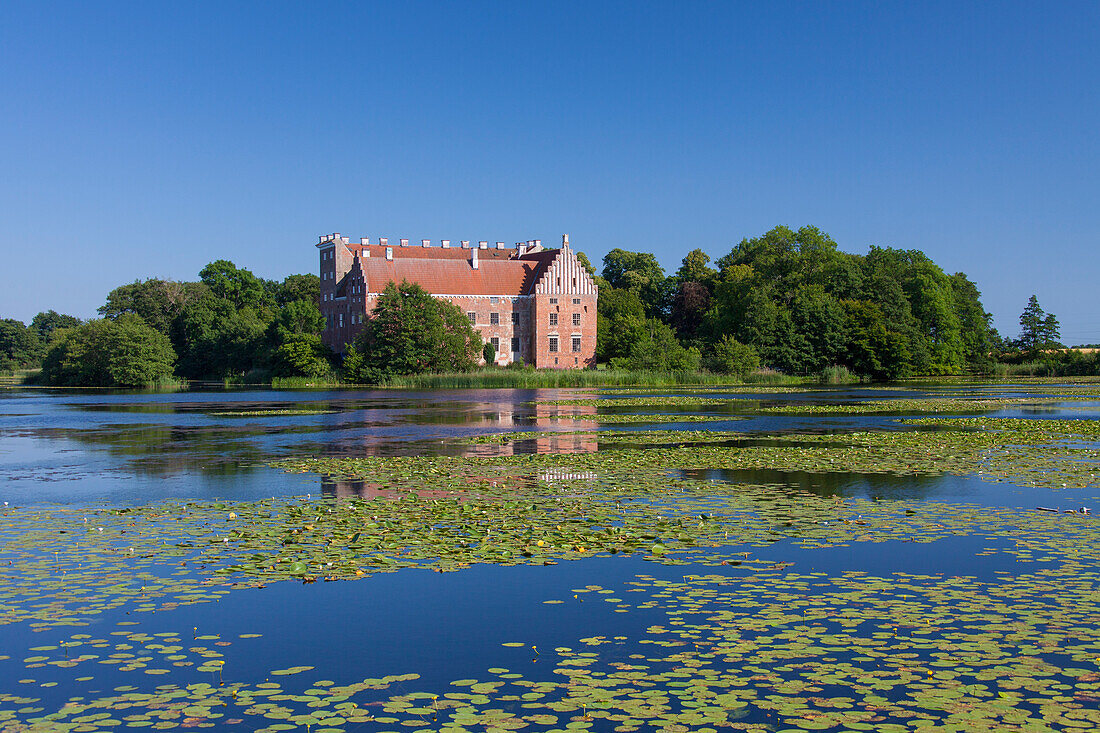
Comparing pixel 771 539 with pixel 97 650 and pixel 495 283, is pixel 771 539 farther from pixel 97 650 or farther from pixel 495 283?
pixel 495 283

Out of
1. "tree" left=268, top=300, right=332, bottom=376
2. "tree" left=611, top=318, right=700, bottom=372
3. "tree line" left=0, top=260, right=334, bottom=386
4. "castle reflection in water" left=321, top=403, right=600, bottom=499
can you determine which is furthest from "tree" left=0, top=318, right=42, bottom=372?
"castle reflection in water" left=321, top=403, right=600, bottom=499

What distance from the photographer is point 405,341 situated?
82.8m

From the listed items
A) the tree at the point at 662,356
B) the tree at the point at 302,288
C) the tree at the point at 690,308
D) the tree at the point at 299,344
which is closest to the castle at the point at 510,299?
the tree at the point at 299,344

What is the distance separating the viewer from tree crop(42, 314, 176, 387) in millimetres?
89562

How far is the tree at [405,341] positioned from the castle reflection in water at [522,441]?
35.6 meters

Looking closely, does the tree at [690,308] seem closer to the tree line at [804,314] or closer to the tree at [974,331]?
the tree line at [804,314]

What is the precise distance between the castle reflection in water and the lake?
209mm

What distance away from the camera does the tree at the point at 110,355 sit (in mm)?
89562

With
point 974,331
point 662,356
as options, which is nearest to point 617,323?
point 662,356

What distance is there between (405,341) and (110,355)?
32.5 m

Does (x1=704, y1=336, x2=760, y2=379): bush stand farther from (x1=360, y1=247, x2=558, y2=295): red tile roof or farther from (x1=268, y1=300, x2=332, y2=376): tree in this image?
(x1=268, y1=300, x2=332, y2=376): tree

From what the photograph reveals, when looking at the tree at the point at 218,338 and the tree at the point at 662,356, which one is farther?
the tree at the point at 218,338

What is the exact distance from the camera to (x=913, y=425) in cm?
3148

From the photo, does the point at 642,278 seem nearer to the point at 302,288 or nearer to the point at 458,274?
the point at 458,274
